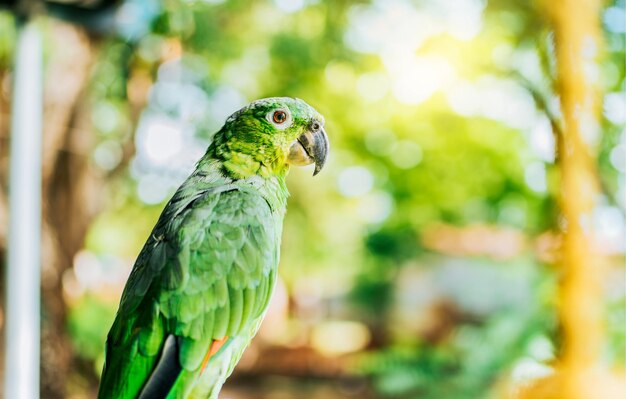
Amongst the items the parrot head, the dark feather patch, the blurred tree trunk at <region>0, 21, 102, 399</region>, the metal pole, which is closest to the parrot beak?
the parrot head

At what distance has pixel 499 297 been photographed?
3350 mm

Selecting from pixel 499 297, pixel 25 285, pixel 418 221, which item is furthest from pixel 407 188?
pixel 25 285

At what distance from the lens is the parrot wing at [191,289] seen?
25.8 inches

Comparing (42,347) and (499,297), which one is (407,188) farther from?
(42,347)

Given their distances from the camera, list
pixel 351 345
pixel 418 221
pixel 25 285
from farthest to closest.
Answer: pixel 351 345 < pixel 418 221 < pixel 25 285

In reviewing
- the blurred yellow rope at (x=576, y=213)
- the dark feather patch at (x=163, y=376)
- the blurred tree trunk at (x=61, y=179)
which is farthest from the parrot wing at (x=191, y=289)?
the blurred tree trunk at (x=61, y=179)

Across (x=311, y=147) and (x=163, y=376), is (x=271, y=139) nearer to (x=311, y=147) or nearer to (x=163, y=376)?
(x=311, y=147)

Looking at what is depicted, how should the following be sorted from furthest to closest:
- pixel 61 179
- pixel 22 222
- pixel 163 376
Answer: pixel 61 179
pixel 22 222
pixel 163 376

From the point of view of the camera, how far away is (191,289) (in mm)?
677

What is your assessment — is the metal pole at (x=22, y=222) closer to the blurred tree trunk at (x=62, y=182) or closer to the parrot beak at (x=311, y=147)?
the blurred tree trunk at (x=62, y=182)

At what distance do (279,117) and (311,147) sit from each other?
0.18ft

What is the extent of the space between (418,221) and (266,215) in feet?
9.85

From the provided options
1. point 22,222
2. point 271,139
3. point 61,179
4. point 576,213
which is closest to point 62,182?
point 61,179

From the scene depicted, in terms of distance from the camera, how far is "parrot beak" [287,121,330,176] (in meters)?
0.76
